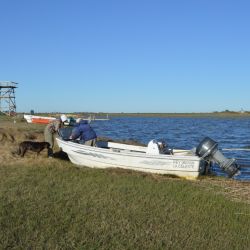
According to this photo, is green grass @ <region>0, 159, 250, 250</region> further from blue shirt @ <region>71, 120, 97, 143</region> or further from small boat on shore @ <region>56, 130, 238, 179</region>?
blue shirt @ <region>71, 120, 97, 143</region>

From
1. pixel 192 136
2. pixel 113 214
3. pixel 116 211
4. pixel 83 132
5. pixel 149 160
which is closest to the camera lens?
pixel 113 214

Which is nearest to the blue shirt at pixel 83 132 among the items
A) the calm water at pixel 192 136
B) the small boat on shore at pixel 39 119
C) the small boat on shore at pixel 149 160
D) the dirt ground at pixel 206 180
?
the small boat on shore at pixel 149 160

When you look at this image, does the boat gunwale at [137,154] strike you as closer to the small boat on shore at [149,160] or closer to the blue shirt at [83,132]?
the small boat on shore at [149,160]

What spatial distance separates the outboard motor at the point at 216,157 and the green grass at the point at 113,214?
2.93 metres

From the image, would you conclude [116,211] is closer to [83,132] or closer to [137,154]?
[137,154]

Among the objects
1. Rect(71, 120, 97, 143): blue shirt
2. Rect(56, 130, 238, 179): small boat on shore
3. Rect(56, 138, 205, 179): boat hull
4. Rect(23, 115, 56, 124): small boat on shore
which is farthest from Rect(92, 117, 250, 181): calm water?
Rect(23, 115, 56, 124): small boat on shore

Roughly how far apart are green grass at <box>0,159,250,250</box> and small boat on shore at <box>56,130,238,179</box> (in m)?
1.91

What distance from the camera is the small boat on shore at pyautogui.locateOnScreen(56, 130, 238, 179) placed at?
16969 millimetres

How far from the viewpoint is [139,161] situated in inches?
691

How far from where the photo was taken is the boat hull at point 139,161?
55.6ft

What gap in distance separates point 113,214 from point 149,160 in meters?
7.36

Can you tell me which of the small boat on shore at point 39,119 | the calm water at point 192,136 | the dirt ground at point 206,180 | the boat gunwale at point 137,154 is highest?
the small boat on shore at point 39,119

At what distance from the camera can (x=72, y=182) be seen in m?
13.8

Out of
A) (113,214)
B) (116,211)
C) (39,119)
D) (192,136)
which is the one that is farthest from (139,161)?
(39,119)
